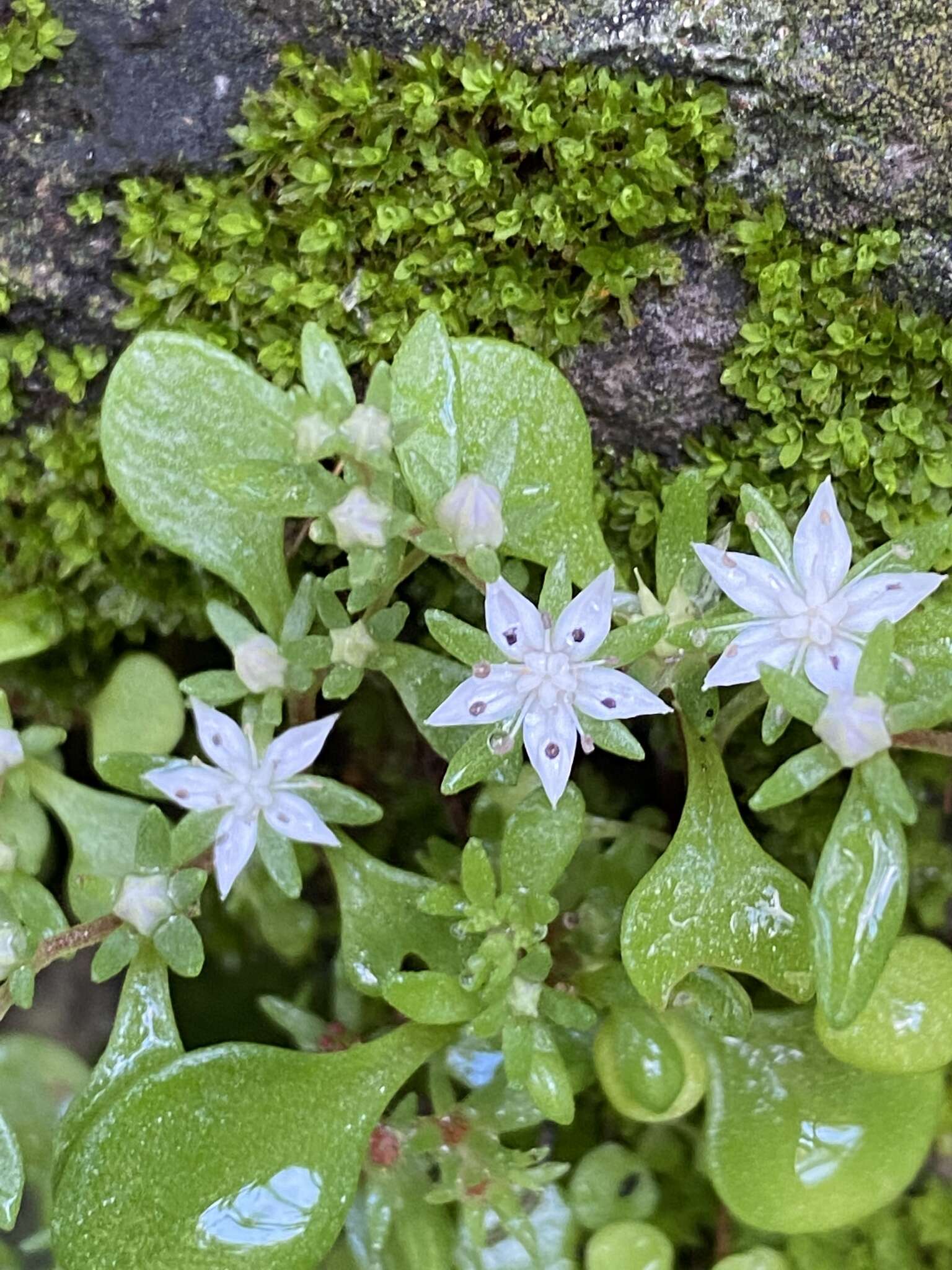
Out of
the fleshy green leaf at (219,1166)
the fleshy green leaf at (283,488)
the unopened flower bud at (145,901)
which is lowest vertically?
the fleshy green leaf at (219,1166)

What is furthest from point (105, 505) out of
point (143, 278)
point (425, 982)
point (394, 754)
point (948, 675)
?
point (948, 675)

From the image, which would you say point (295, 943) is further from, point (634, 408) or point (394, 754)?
point (634, 408)

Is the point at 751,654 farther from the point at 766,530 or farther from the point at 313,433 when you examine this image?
the point at 313,433

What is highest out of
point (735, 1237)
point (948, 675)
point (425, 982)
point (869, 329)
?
point (869, 329)

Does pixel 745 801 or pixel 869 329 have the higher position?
pixel 869 329

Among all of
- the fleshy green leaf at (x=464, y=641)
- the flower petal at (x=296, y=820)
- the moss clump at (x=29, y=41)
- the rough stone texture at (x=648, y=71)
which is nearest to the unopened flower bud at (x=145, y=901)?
the flower petal at (x=296, y=820)

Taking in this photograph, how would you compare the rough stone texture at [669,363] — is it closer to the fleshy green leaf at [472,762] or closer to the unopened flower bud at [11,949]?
the fleshy green leaf at [472,762]
